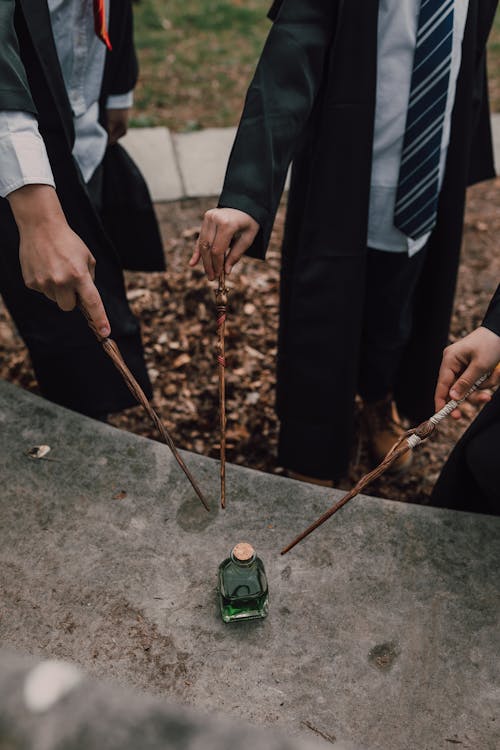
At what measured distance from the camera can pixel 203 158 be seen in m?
4.37

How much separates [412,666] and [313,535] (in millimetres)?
372

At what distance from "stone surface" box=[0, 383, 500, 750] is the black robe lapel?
860 mm

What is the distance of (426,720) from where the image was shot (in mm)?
1315

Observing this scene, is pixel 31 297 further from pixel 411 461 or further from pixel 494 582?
pixel 411 461

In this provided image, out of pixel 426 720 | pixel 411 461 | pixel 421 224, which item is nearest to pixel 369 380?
pixel 411 461

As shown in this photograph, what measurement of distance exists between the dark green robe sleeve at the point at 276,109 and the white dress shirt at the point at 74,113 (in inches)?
18.0


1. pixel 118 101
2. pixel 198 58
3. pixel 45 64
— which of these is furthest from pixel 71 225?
pixel 198 58

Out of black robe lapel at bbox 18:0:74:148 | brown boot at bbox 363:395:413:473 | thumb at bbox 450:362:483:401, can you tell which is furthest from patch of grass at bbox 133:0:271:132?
thumb at bbox 450:362:483:401

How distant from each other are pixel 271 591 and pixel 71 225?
1173 millimetres

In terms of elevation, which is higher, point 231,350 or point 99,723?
point 99,723

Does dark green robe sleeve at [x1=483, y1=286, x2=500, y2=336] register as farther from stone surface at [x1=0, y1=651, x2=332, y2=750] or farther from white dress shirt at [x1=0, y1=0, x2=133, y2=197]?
stone surface at [x1=0, y1=651, x2=332, y2=750]

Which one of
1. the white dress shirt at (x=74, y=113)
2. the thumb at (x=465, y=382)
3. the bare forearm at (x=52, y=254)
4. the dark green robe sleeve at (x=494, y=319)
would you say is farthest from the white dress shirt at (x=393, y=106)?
the bare forearm at (x=52, y=254)

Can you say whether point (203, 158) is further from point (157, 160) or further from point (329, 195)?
point (329, 195)

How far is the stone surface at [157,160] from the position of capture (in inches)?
160
